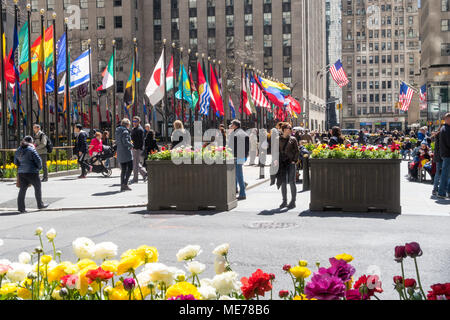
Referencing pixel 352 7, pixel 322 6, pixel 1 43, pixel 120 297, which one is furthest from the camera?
pixel 352 7

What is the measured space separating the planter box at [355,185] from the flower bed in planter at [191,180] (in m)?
1.79

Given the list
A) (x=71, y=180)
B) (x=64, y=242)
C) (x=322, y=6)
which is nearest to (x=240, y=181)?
(x=64, y=242)

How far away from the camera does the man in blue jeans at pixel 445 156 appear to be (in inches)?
533

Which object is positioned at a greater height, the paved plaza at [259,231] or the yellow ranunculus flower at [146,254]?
the yellow ranunculus flower at [146,254]

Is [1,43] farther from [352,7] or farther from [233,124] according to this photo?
[352,7]

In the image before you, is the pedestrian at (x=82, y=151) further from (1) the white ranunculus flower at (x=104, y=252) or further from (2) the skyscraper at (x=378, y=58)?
(2) the skyscraper at (x=378, y=58)

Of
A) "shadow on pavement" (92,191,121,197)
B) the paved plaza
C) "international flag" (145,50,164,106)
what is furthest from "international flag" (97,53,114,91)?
the paved plaza

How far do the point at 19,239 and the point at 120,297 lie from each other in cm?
705

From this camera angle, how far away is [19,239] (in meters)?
9.05

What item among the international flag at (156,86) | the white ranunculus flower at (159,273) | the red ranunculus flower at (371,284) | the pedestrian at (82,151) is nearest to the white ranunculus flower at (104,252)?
the white ranunculus flower at (159,273)

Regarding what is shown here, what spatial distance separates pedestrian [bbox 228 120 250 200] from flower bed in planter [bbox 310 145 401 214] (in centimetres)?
251

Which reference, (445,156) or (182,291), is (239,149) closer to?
(445,156)

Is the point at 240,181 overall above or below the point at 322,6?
below

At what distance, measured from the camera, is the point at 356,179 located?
11336mm
